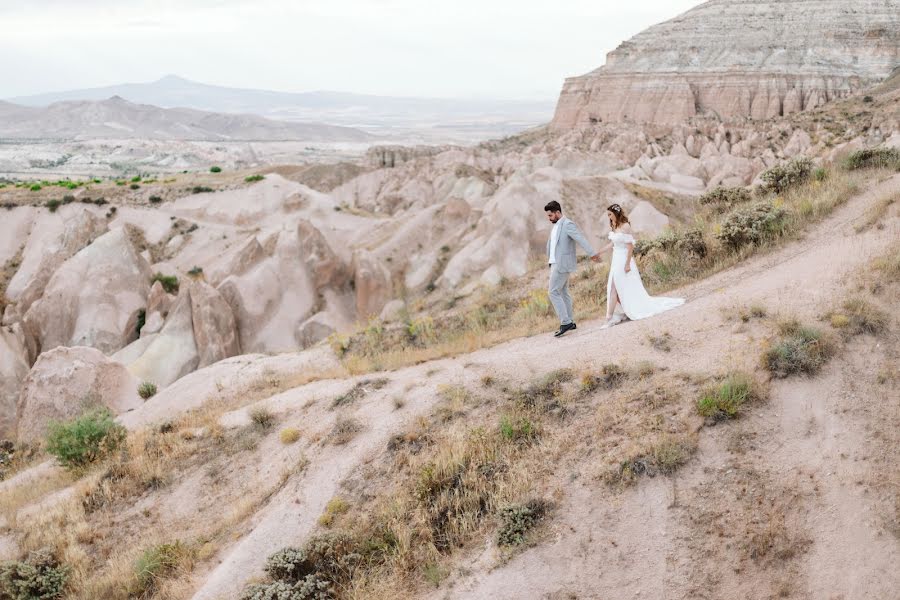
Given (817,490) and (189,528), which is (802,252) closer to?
(817,490)

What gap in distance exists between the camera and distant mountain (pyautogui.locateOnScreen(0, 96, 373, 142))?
16138 cm

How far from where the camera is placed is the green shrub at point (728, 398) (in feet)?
19.4

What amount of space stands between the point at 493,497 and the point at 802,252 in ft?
20.4

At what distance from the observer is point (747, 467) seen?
18.1 feet

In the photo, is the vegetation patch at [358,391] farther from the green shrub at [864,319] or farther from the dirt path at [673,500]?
the green shrub at [864,319]

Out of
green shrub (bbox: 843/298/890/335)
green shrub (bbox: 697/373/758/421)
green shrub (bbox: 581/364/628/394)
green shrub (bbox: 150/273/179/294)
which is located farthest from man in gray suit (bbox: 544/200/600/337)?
green shrub (bbox: 150/273/179/294)

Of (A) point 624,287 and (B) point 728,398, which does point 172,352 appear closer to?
(A) point 624,287

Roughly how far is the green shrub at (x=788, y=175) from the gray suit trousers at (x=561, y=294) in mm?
6880

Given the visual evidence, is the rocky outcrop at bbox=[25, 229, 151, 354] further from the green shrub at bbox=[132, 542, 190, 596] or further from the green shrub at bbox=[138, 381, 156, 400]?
the green shrub at bbox=[132, 542, 190, 596]

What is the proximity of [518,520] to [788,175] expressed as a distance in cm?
1098

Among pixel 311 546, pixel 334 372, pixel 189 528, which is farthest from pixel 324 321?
pixel 311 546

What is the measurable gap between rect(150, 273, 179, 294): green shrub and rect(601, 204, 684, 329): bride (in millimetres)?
19514

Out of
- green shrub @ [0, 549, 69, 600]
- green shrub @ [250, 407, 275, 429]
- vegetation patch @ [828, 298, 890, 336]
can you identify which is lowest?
A: green shrub @ [0, 549, 69, 600]

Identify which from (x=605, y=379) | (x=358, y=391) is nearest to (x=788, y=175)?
(x=605, y=379)
